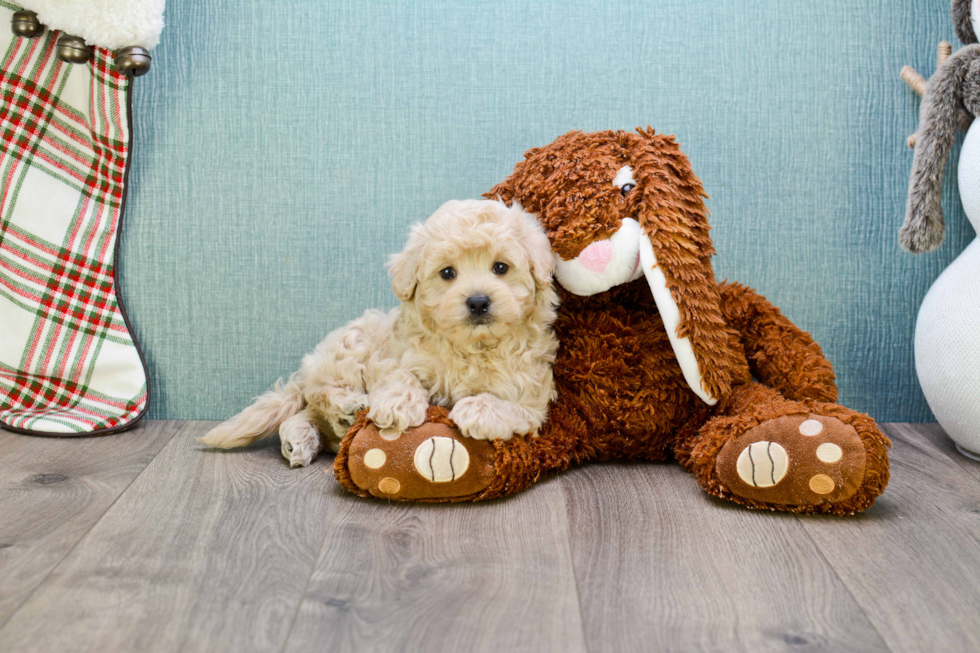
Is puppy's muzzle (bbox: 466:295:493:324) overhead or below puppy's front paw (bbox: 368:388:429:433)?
overhead

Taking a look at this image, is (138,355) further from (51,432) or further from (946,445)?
(946,445)

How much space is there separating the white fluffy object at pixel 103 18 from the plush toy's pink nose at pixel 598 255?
0.91 m

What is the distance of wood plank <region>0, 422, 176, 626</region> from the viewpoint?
3.56ft

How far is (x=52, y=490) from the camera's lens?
1364 millimetres

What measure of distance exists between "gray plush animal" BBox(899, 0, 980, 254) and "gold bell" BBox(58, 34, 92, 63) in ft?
5.12

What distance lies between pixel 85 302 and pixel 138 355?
0.49ft

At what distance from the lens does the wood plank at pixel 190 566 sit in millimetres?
929

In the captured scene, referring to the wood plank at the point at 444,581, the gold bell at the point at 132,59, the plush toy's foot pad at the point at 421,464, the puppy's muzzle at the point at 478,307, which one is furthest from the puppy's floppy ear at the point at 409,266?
the gold bell at the point at 132,59

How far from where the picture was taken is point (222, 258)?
68.7 inches

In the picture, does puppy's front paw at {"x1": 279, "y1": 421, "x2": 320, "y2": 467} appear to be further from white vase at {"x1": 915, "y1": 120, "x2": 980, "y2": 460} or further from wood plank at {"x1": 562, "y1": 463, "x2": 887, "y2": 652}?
white vase at {"x1": 915, "y1": 120, "x2": 980, "y2": 460}

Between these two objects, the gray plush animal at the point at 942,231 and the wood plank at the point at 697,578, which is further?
the gray plush animal at the point at 942,231

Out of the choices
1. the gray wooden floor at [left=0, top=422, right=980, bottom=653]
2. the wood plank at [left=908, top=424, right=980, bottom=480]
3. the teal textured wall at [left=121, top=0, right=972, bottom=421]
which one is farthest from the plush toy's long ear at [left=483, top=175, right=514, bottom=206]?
the wood plank at [left=908, top=424, right=980, bottom=480]

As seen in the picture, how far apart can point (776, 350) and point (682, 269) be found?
297 mm

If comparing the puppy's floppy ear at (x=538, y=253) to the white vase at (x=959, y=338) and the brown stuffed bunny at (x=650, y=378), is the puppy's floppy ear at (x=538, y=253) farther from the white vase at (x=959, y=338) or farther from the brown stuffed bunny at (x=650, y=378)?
the white vase at (x=959, y=338)
